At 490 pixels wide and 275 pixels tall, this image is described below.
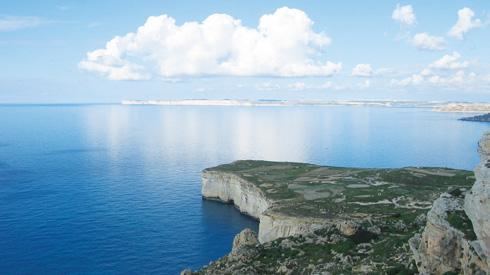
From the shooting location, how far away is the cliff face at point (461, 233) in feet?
78.2

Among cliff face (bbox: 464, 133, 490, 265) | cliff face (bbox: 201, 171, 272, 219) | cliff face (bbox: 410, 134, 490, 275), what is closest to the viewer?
cliff face (bbox: 464, 133, 490, 265)

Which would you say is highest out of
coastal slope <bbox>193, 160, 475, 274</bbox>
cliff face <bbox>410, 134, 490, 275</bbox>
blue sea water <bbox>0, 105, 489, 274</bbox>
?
cliff face <bbox>410, 134, 490, 275</bbox>

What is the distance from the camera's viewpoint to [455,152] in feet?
651

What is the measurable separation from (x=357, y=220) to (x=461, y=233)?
108ft

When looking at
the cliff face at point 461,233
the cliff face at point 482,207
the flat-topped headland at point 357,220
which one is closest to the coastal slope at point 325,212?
the flat-topped headland at point 357,220

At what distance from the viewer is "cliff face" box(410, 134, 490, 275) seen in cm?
2383

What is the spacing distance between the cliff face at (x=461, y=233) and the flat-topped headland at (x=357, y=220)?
6 centimetres

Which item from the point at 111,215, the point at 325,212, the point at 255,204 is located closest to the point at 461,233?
the point at 325,212

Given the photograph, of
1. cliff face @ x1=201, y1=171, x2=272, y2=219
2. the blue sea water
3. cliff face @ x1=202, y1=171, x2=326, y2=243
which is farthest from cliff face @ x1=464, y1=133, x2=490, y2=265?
cliff face @ x1=201, y1=171, x2=272, y2=219

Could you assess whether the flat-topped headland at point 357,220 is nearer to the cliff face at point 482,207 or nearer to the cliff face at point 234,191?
the cliff face at point 482,207

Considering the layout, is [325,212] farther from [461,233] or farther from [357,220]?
[461,233]

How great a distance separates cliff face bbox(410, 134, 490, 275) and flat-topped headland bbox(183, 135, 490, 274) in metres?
0.06

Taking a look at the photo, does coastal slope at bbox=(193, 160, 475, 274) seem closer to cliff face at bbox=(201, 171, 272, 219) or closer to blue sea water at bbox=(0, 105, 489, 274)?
cliff face at bbox=(201, 171, 272, 219)

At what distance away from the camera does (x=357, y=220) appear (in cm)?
5916
